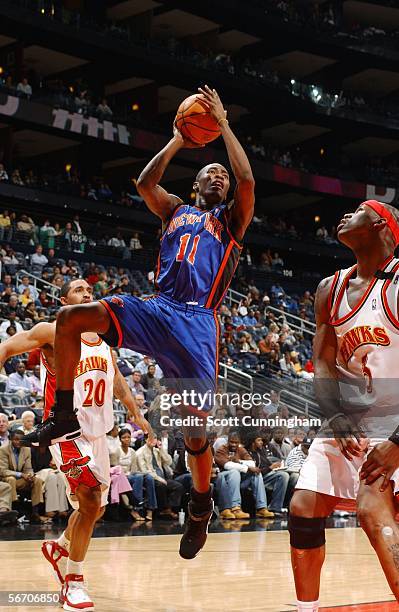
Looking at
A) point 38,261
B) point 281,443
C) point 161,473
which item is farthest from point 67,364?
point 38,261

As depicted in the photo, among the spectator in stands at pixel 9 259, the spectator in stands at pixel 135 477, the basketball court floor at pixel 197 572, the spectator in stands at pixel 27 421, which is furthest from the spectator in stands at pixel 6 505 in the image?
the spectator in stands at pixel 9 259

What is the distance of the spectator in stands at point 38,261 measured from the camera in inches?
737

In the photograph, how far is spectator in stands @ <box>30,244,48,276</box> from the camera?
18712 mm

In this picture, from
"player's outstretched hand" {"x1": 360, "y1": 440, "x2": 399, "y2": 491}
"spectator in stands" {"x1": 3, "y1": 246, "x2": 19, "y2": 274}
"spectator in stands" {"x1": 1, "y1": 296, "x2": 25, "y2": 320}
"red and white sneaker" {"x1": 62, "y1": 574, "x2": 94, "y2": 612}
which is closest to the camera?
"player's outstretched hand" {"x1": 360, "y1": 440, "x2": 399, "y2": 491}

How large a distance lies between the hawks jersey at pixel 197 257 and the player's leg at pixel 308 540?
65.7 inches

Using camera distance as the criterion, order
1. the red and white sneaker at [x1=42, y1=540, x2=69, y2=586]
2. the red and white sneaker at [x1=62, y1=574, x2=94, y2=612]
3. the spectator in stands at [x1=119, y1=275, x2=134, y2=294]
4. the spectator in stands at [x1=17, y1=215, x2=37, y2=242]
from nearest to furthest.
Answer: the red and white sneaker at [x1=62, y1=574, x2=94, y2=612] < the red and white sneaker at [x1=42, y1=540, x2=69, y2=586] < the spectator in stands at [x1=119, y1=275, x2=134, y2=294] < the spectator in stands at [x1=17, y1=215, x2=37, y2=242]

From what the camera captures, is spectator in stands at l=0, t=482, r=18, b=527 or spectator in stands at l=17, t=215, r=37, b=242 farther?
spectator in stands at l=17, t=215, r=37, b=242

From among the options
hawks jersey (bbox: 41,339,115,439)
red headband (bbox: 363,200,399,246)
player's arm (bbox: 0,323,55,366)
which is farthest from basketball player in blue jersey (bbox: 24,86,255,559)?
red headband (bbox: 363,200,399,246)

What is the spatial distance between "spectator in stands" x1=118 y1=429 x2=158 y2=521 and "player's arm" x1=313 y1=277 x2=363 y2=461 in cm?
713

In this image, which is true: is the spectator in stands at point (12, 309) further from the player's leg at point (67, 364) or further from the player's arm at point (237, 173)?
the player's leg at point (67, 364)

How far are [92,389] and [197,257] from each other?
4.40 feet

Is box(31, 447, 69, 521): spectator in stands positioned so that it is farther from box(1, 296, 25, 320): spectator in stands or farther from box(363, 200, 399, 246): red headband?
box(363, 200, 399, 246): red headband

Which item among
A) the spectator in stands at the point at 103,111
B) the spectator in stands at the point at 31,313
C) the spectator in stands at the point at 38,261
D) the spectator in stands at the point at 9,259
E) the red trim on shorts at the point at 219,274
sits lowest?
the spectator in stands at the point at 31,313

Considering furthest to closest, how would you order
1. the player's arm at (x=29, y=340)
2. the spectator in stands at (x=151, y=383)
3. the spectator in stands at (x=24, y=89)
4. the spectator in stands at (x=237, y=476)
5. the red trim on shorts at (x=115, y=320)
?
the spectator in stands at (x=24, y=89)
the spectator in stands at (x=151, y=383)
the spectator in stands at (x=237, y=476)
the player's arm at (x=29, y=340)
the red trim on shorts at (x=115, y=320)
